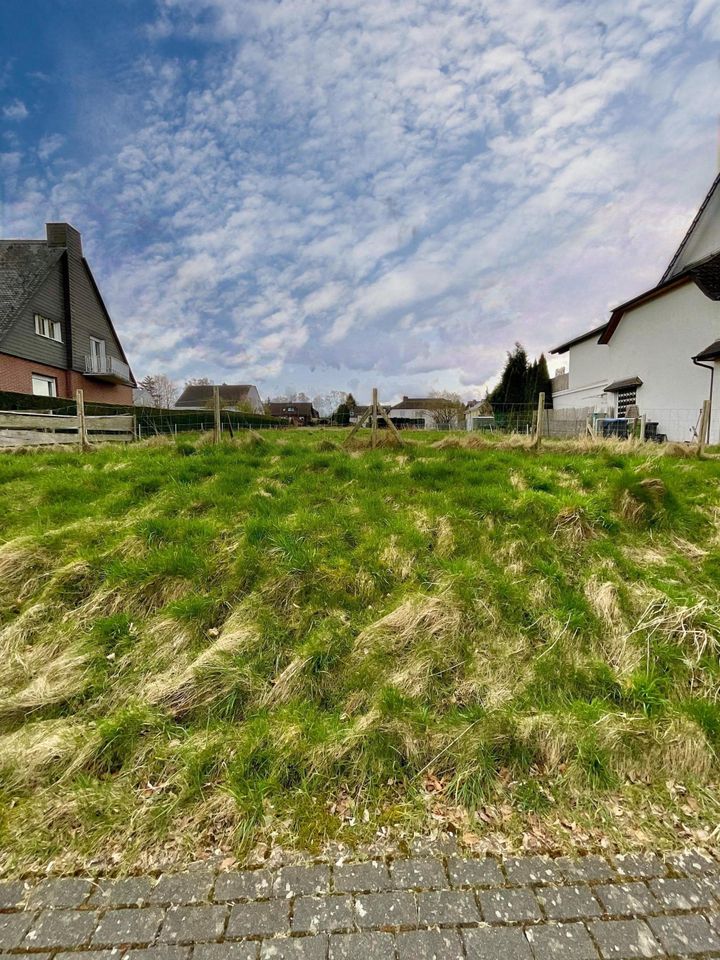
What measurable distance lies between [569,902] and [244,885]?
4.64ft

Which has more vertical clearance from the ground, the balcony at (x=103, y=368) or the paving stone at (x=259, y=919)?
the balcony at (x=103, y=368)

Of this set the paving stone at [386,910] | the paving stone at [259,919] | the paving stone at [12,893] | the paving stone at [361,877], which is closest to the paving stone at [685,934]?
the paving stone at [386,910]

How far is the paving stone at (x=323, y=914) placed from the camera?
6.21ft

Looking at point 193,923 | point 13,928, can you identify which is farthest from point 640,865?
point 13,928

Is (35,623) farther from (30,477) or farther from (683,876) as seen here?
(683,876)

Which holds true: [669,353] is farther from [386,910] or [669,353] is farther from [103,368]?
[103,368]

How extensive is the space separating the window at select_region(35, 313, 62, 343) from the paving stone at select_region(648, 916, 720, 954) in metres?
26.2

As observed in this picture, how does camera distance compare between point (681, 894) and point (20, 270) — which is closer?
point (681, 894)

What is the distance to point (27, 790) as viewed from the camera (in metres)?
2.55

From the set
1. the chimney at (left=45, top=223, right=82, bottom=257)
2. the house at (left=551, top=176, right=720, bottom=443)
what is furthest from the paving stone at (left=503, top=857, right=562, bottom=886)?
the chimney at (left=45, top=223, right=82, bottom=257)

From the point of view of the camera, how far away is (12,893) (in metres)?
2.04

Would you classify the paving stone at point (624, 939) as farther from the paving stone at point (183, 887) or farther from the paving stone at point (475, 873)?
the paving stone at point (183, 887)

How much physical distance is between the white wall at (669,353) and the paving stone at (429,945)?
18.0m

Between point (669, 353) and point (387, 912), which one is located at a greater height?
point (669, 353)
